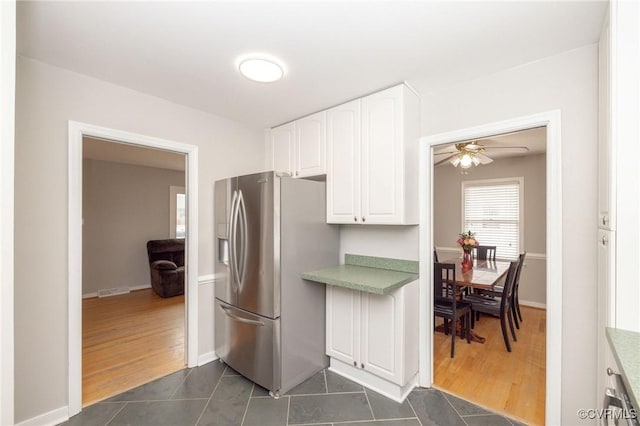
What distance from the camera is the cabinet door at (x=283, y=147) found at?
2.93 m

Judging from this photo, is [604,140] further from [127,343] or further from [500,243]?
[127,343]

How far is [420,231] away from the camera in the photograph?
2.32 metres

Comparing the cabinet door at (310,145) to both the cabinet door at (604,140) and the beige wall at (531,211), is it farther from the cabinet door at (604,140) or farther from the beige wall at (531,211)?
the beige wall at (531,211)

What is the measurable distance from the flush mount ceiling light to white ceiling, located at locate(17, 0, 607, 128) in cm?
7

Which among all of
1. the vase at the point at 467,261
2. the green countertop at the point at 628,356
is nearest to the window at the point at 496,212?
the vase at the point at 467,261

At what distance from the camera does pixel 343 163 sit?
2.45 metres

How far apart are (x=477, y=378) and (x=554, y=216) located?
5.07ft

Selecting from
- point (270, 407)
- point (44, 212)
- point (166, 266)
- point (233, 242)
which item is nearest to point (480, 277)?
point (270, 407)

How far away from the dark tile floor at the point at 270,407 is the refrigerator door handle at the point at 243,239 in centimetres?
85

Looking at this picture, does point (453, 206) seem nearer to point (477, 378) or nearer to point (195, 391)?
point (477, 378)

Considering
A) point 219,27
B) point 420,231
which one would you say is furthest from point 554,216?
point 219,27

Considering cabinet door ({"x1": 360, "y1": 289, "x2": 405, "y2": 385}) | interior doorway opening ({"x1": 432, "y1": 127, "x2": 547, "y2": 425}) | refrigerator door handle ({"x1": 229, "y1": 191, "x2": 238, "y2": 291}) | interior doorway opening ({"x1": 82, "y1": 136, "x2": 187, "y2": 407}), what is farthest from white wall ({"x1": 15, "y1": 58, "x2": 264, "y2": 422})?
interior doorway opening ({"x1": 432, "y1": 127, "x2": 547, "y2": 425})

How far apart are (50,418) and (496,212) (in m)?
5.68

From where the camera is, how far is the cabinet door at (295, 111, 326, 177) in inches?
104
